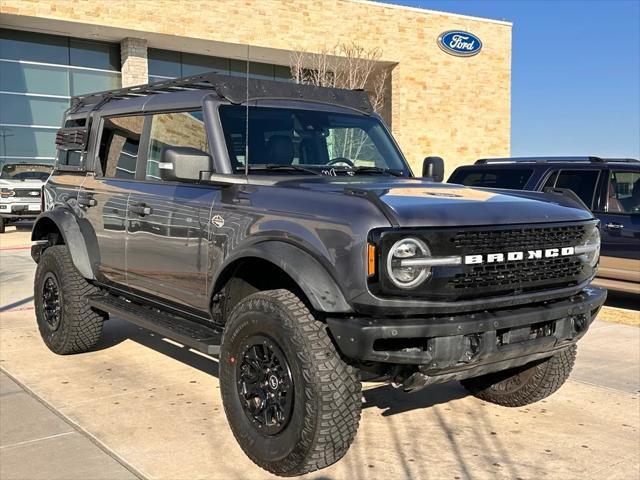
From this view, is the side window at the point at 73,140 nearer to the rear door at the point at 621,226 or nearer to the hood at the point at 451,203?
the hood at the point at 451,203

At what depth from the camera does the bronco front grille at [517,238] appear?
330 cm

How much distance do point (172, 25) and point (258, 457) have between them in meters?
22.7

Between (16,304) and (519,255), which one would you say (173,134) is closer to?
(519,255)

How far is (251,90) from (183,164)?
0.90m

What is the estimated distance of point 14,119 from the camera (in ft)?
78.3

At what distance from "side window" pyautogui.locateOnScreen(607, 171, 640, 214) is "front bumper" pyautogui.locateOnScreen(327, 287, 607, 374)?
5456 millimetres

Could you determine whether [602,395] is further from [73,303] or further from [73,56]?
[73,56]

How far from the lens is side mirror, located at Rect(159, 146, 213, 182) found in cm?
396

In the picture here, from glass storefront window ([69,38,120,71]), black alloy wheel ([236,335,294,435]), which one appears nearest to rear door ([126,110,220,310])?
black alloy wheel ([236,335,294,435])

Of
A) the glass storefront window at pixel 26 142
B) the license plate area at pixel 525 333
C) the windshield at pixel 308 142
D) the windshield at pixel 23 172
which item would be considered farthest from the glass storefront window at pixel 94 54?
the license plate area at pixel 525 333

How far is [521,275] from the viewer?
353 cm

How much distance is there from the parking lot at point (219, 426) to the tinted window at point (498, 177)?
3.38 meters

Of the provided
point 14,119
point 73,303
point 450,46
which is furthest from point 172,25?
point 73,303

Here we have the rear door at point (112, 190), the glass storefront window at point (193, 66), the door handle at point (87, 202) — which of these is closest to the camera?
the rear door at point (112, 190)
